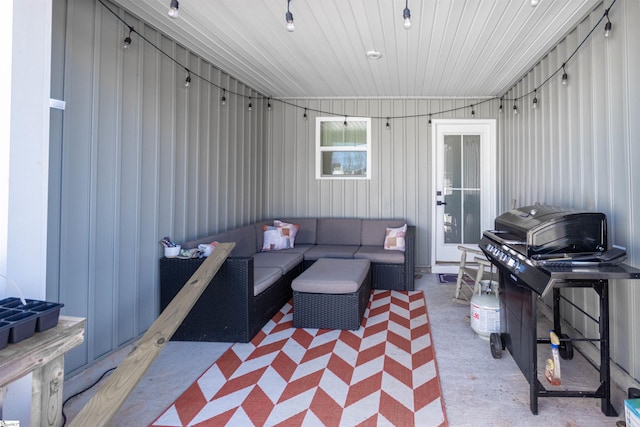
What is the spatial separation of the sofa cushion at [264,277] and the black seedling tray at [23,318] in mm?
1598

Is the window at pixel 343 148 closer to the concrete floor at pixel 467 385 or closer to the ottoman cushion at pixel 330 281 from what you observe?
the ottoman cushion at pixel 330 281

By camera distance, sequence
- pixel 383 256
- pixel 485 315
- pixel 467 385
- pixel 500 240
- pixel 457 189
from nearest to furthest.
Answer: pixel 467 385
pixel 500 240
pixel 485 315
pixel 383 256
pixel 457 189

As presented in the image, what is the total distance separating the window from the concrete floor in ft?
9.03

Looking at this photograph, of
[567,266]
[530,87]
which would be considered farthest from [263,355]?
[530,87]

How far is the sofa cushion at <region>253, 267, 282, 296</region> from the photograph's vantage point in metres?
2.70

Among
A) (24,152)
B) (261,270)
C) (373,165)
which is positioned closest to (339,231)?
(373,165)

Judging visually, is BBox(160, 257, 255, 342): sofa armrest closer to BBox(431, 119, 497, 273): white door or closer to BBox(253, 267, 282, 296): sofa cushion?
BBox(253, 267, 282, 296): sofa cushion

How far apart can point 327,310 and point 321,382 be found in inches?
32.3

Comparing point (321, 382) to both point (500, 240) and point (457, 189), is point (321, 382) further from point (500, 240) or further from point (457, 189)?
point (457, 189)

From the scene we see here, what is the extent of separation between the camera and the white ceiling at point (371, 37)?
7.64 ft

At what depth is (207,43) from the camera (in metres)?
2.91

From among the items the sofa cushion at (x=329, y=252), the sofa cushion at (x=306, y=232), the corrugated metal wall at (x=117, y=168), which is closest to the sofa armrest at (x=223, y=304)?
the corrugated metal wall at (x=117, y=168)

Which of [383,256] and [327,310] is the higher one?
[383,256]

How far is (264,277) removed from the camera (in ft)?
9.38
